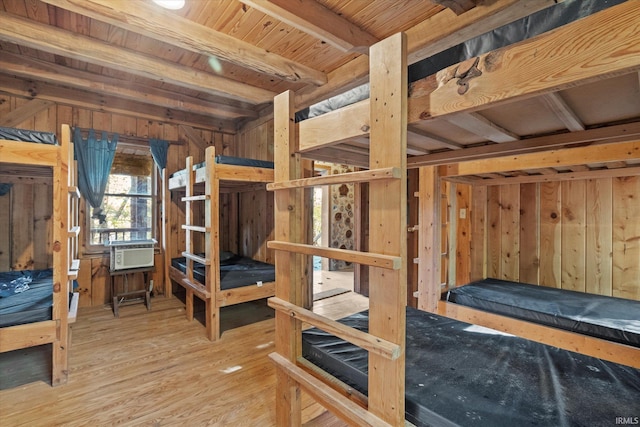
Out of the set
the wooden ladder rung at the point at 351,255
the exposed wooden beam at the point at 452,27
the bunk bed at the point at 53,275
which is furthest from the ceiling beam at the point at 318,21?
the bunk bed at the point at 53,275

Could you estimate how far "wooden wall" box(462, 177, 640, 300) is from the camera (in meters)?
2.55

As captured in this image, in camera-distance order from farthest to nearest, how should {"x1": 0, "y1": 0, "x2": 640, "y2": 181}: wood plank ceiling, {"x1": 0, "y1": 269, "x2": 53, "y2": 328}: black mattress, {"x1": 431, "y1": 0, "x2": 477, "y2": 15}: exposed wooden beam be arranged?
{"x1": 0, "y1": 269, "x2": 53, "y2": 328}: black mattress → {"x1": 431, "y1": 0, "x2": 477, "y2": 15}: exposed wooden beam → {"x1": 0, "y1": 0, "x2": 640, "y2": 181}: wood plank ceiling

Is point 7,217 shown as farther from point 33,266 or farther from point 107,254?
point 107,254

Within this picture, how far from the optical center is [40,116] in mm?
3361

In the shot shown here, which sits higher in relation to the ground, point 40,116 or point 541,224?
point 40,116

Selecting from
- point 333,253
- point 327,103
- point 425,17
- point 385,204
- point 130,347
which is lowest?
point 130,347

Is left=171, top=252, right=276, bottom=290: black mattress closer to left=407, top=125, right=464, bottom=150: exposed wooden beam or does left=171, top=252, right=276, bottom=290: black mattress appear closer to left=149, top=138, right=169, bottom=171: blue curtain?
left=149, top=138, right=169, bottom=171: blue curtain

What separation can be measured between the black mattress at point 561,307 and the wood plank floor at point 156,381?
1.66 m

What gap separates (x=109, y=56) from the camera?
2615 mm

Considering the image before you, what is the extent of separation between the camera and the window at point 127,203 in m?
3.89

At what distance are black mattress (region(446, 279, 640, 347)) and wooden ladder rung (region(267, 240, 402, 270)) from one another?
1.86 meters

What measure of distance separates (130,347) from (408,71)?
3.06 metres

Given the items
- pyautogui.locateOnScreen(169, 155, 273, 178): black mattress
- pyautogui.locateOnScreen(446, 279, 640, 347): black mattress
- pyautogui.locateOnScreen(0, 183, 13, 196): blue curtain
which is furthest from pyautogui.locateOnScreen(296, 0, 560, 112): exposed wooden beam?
pyautogui.locateOnScreen(0, 183, 13, 196): blue curtain

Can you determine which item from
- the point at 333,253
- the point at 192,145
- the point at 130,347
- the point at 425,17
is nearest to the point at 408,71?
the point at 333,253
